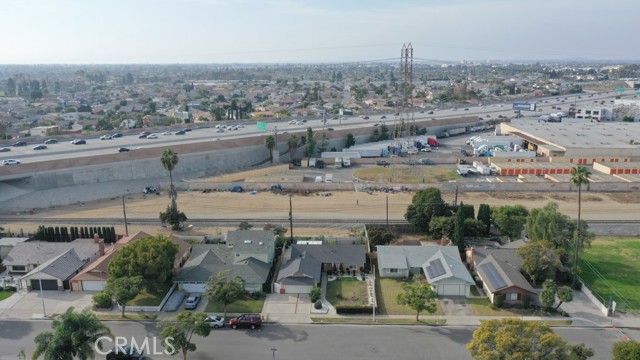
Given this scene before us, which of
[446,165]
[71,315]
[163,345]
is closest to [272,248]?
[163,345]

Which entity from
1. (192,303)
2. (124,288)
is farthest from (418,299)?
(124,288)

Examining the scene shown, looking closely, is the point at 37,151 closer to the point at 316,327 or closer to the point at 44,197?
the point at 44,197

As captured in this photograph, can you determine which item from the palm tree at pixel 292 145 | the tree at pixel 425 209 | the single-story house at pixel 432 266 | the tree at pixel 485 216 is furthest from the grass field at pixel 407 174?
the single-story house at pixel 432 266

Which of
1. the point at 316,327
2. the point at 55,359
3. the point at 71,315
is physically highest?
the point at 71,315

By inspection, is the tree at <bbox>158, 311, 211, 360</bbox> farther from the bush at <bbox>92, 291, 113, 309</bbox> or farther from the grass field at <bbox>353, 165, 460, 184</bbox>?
the grass field at <bbox>353, 165, 460, 184</bbox>

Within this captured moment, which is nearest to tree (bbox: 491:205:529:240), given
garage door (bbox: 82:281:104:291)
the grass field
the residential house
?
the residential house

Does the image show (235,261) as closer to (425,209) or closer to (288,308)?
(288,308)

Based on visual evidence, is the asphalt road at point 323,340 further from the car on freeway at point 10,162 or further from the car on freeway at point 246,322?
the car on freeway at point 10,162
